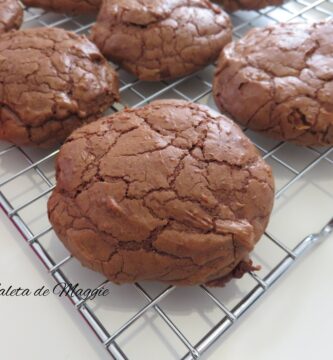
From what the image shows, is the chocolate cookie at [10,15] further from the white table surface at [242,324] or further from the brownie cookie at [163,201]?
the white table surface at [242,324]

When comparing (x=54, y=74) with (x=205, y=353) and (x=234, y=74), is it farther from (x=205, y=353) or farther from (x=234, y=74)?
(x=205, y=353)

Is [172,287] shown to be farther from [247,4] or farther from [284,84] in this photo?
[247,4]

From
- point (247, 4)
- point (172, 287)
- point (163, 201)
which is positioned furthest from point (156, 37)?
point (172, 287)

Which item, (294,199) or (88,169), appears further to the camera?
(294,199)

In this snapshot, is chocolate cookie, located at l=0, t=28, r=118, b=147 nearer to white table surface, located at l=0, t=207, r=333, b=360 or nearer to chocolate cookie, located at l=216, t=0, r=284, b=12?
A: white table surface, located at l=0, t=207, r=333, b=360

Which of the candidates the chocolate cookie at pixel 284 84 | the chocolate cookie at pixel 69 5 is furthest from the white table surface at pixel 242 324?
the chocolate cookie at pixel 69 5

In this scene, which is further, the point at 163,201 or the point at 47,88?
the point at 47,88

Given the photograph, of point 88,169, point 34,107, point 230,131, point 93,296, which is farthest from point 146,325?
point 34,107
